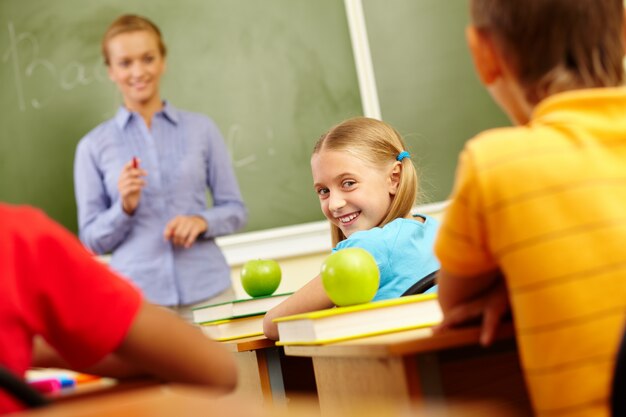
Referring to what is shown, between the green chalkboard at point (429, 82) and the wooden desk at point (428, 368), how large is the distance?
3.01 metres

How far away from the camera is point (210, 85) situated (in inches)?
170

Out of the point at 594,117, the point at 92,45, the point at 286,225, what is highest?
the point at 92,45

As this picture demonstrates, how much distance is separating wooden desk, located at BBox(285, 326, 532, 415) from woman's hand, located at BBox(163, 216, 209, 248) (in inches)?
85.8

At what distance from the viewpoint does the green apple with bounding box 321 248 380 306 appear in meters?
1.67

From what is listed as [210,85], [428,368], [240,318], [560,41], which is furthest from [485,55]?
[210,85]

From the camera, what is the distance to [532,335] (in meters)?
1.11

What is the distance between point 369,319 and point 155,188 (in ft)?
8.07

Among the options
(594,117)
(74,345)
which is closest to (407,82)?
(594,117)

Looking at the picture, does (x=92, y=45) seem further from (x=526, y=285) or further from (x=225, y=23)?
(x=526, y=285)

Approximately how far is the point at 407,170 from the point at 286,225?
1.66m

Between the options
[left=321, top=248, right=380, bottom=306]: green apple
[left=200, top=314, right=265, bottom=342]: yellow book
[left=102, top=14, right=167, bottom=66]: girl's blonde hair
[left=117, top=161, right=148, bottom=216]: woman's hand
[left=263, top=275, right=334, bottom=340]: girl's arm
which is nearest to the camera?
[left=321, top=248, right=380, bottom=306]: green apple

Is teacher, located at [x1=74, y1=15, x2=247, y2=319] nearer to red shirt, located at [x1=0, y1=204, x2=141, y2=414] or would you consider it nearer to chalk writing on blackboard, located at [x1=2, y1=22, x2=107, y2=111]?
chalk writing on blackboard, located at [x1=2, y1=22, x2=107, y2=111]

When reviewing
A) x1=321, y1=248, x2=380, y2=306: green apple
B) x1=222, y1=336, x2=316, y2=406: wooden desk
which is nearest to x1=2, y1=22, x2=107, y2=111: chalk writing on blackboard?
x1=222, y1=336, x2=316, y2=406: wooden desk

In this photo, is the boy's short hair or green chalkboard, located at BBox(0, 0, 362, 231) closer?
the boy's short hair
